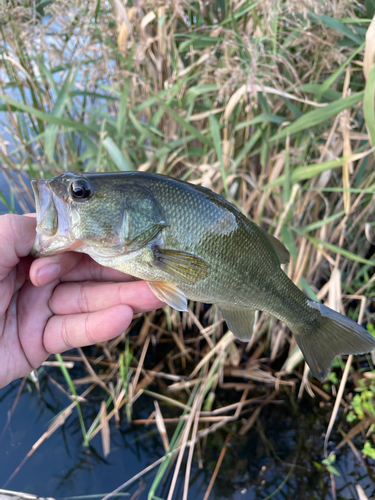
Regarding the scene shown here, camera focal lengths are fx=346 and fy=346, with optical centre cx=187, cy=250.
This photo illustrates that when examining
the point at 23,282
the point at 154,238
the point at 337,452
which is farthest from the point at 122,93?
the point at 337,452

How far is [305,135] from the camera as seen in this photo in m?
1.85

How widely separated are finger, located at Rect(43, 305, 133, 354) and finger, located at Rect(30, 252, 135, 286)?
0.21m

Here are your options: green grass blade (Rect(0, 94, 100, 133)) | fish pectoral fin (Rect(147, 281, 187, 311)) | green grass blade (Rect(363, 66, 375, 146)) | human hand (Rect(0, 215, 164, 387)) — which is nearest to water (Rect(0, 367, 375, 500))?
human hand (Rect(0, 215, 164, 387))

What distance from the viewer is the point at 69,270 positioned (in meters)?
1.44

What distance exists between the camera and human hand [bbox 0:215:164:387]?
1.41 meters

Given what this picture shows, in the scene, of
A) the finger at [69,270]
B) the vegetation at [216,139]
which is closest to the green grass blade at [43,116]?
the vegetation at [216,139]

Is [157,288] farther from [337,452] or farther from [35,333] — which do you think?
[337,452]

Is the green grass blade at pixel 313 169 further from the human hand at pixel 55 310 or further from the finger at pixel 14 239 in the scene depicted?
the finger at pixel 14 239

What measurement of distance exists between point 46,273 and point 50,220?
0.74 ft

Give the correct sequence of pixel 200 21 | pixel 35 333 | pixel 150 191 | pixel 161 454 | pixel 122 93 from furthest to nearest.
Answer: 1. pixel 161 454
2. pixel 200 21
3. pixel 122 93
4. pixel 35 333
5. pixel 150 191

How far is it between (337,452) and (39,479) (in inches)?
72.4

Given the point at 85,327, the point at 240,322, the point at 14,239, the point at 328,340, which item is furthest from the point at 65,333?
the point at 328,340

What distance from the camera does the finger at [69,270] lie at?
128 cm

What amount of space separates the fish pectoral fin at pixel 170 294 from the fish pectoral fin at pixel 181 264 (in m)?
0.05
